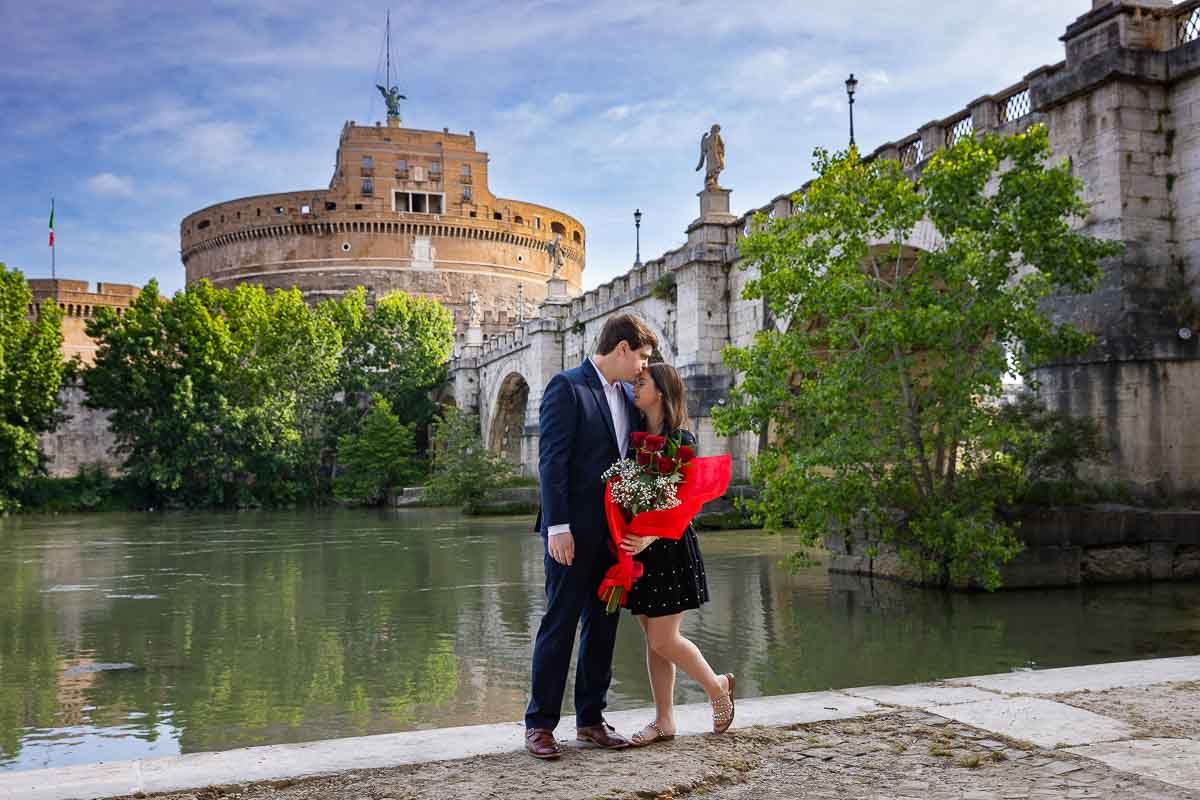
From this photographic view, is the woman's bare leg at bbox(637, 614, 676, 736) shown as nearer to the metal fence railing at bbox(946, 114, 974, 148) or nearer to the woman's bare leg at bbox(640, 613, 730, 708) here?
the woman's bare leg at bbox(640, 613, 730, 708)

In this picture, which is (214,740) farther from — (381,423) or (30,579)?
(381,423)

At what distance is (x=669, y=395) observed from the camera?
13.9 ft

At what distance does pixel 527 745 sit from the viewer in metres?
3.85

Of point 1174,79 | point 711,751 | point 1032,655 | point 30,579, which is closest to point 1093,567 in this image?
point 1032,655

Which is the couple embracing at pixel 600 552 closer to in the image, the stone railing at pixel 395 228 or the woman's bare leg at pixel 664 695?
the woman's bare leg at pixel 664 695

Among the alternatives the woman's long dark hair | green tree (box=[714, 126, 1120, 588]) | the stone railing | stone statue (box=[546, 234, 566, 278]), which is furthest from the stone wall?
the woman's long dark hair

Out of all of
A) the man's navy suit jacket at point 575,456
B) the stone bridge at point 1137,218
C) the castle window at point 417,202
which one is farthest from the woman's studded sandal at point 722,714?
the castle window at point 417,202

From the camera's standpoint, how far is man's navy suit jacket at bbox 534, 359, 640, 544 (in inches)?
159

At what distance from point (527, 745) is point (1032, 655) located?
4.78 metres

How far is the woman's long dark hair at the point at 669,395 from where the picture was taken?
422cm

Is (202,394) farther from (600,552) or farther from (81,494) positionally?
(600,552)

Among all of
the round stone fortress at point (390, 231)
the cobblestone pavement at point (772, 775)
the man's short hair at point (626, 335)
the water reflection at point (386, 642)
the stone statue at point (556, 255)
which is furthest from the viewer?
the round stone fortress at point (390, 231)

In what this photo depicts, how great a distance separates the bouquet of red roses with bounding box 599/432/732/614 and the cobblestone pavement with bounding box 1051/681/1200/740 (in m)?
1.73

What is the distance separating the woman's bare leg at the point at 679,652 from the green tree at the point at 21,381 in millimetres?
37088
